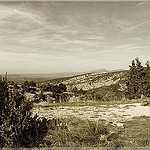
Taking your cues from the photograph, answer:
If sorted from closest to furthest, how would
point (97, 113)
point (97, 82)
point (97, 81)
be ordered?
1. point (97, 113)
2. point (97, 82)
3. point (97, 81)

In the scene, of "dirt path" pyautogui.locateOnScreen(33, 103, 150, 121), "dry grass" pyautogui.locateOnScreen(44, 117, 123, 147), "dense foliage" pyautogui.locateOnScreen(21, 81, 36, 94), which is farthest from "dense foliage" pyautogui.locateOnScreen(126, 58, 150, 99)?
"dry grass" pyautogui.locateOnScreen(44, 117, 123, 147)

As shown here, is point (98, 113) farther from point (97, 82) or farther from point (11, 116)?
point (97, 82)

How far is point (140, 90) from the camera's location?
17.9 meters

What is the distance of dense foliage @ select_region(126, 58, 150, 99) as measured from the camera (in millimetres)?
17625

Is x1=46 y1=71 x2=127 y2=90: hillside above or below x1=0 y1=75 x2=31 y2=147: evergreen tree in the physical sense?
below

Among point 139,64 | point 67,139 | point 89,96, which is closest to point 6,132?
point 67,139

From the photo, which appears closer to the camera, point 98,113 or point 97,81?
point 98,113

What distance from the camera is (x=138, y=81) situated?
18391mm

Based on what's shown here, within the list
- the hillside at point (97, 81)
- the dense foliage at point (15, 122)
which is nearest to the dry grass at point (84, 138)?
the dense foliage at point (15, 122)

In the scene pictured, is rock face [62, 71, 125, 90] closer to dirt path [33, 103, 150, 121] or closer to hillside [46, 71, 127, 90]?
hillside [46, 71, 127, 90]

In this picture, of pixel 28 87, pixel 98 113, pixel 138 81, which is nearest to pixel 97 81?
pixel 138 81

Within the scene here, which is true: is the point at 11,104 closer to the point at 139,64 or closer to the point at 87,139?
the point at 87,139

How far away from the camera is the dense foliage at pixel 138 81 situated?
17625 mm

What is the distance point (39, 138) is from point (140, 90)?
17.2m
